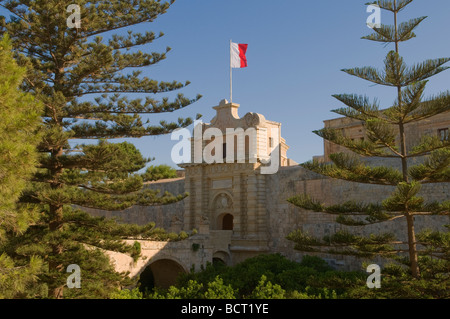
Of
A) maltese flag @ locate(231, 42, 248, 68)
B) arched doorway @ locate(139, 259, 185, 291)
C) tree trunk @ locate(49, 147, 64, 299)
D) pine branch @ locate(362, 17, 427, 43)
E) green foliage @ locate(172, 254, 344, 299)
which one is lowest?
arched doorway @ locate(139, 259, 185, 291)

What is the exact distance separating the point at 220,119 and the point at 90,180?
981 centimetres

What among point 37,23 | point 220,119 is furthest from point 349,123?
point 37,23

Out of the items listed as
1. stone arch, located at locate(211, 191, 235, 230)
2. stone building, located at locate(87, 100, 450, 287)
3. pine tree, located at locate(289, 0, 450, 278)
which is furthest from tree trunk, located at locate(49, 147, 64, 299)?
stone arch, located at locate(211, 191, 235, 230)

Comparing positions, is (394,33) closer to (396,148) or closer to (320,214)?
(396,148)

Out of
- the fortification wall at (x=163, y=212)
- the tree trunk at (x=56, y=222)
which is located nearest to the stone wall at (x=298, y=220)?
the fortification wall at (x=163, y=212)

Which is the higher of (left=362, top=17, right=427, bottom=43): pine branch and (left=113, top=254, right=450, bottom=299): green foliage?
(left=362, top=17, right=427, bottom=43): pine branch

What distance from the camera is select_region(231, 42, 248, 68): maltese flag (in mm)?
20016

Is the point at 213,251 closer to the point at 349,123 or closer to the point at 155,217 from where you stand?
the point at 155,217

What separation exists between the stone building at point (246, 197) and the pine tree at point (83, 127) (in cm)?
396

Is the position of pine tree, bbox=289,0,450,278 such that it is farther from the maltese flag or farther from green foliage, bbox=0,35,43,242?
the maltese flag

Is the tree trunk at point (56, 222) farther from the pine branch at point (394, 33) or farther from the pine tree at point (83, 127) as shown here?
the pine branch at point (394, 33)

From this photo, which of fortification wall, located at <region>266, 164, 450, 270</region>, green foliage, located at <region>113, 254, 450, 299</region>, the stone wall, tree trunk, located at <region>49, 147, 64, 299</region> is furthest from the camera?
the stone wall

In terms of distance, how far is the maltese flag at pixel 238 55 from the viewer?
20016 millimetres

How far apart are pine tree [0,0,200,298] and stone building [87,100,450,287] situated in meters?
3.96
